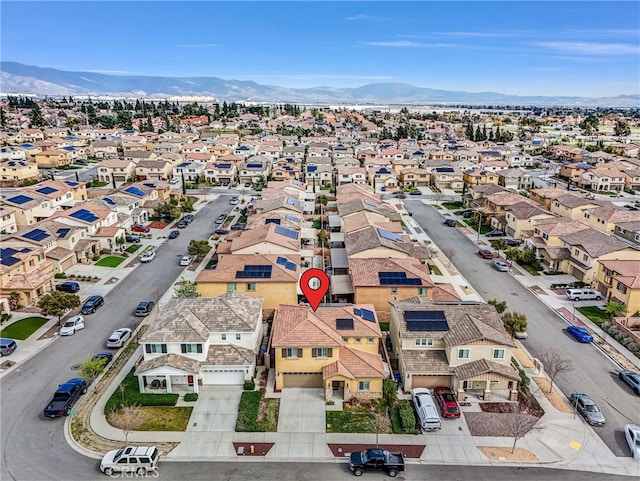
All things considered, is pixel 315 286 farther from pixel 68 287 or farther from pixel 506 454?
pixel 68 287

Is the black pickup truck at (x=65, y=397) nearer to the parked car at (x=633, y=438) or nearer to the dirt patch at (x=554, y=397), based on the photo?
the dirt patch at (x=554, y=397)

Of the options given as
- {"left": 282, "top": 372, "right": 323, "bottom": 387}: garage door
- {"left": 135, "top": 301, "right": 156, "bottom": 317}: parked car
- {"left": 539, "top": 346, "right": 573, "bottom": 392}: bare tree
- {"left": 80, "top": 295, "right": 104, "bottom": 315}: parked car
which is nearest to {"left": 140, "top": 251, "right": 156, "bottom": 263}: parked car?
{"left": 80, "top": 295, "right": 104, "bottom": 315}: parked car

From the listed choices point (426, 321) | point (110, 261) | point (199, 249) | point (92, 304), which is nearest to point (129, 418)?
point (92, 304)

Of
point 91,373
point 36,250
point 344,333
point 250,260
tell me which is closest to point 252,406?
point 344,333

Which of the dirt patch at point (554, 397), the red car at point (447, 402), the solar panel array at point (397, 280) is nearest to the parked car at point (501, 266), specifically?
the solar panel array at point (397, 280)

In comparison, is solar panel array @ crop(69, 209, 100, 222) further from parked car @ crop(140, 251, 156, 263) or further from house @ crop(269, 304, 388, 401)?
house @ crop(269, 304, 388, 401)

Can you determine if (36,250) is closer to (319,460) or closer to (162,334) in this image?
(162,334)
